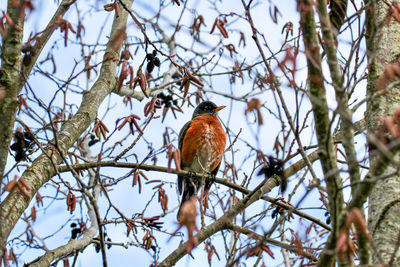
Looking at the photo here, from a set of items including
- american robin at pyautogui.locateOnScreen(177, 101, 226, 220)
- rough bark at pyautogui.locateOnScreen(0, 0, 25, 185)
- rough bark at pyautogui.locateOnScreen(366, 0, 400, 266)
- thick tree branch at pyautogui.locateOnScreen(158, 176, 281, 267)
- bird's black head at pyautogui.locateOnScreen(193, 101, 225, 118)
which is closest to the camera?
rough bark at pyautogui.locateOnScreen(0, 0, 25, 185)

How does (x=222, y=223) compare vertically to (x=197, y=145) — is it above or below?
below

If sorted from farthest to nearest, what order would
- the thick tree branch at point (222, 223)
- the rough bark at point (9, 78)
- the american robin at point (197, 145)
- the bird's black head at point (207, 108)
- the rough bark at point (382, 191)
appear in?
the bird's black head at point (207, 108), the american robin at point (197, 145), the thick tree branch at point (222, 223), the rough bark at point (382, 191), the rough bark at point (9, 78)

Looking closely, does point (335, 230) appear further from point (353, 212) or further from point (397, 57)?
point (397, 57)

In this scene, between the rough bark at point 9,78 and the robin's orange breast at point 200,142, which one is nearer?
the rough bark at point 9,78

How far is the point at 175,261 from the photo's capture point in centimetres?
318

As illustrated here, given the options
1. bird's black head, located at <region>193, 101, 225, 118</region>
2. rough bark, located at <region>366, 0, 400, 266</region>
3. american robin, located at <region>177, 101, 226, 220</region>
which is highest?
bird's black head, located at <region>193, 101, 225, 118</region>

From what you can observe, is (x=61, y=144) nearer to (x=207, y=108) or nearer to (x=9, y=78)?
(x=9, y=78)

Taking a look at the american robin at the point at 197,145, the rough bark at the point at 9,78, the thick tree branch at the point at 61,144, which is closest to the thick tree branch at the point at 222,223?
the thick tree branch at the point at 61,144

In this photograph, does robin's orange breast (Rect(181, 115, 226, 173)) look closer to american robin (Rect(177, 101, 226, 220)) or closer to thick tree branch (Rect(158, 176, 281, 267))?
american robin (Rect(177, 101, 226, 220))

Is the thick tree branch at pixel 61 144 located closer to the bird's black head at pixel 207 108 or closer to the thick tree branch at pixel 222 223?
the thick tree branch at pixel 222 223

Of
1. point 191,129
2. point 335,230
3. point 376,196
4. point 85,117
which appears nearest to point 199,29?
point 191,129

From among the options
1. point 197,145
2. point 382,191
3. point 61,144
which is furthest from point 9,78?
point 197,145

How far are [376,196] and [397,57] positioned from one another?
109 centimetres

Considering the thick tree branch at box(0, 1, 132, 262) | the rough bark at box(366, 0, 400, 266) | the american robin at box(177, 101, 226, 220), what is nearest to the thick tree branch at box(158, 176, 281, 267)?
the rough bark at box(366, 0, 400, 266)
